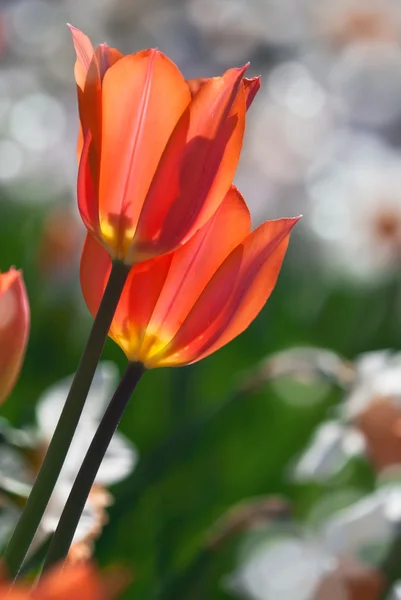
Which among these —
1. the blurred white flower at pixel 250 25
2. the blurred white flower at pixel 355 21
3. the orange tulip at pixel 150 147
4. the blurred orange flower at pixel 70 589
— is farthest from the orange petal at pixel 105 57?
the blurred white flower at pixel 355 21

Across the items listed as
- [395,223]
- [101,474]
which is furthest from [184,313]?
[395,223]

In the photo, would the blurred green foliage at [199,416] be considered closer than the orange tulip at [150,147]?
No

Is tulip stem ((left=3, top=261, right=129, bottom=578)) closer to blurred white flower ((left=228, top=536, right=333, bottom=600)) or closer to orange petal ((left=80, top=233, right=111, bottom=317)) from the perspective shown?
orange petal ((left=80, top=233, right=111, bottom=317))

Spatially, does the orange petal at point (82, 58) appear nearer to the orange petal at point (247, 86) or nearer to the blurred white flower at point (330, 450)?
the orange petal at point (247, 86)

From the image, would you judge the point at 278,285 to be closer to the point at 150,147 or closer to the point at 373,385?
the point at 373,385

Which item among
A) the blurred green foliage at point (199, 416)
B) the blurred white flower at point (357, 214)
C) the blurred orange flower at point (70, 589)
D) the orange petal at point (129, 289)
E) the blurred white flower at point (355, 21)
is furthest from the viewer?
the blurred white flower at point (355, 21)
